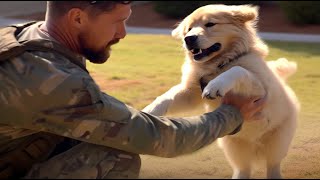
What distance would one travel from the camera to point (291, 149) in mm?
5039

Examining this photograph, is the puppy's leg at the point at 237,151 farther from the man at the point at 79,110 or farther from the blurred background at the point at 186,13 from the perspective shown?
the blurred background at the point at 186,13

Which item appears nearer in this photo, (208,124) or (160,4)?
(208,124)

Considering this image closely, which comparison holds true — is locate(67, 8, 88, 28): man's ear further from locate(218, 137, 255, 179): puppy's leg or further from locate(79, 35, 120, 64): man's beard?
locate(218, 137, 255, 179): puppy's leg

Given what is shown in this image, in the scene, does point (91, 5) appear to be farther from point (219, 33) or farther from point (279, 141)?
point (279, 141)

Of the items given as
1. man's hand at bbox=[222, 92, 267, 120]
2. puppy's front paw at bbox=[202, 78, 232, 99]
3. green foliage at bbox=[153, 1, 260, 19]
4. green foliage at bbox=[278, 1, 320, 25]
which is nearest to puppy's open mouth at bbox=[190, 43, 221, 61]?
puppy's front paw at bbox=[202, 78, 232, 99]

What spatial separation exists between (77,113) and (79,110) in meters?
0.02

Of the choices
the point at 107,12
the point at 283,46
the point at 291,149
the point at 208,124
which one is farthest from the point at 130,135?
the point at 283,46

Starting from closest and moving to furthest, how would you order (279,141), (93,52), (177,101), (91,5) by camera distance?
(91,5) → (93,52) → (279,141) → (177,101)

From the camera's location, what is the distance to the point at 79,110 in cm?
276

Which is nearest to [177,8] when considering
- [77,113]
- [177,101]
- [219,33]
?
[219,33]

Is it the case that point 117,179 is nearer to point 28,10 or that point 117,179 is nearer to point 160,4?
point 160,4

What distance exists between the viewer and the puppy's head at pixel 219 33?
475 centimetres

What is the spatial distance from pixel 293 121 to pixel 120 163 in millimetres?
2011

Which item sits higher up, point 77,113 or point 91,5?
point 91,5
